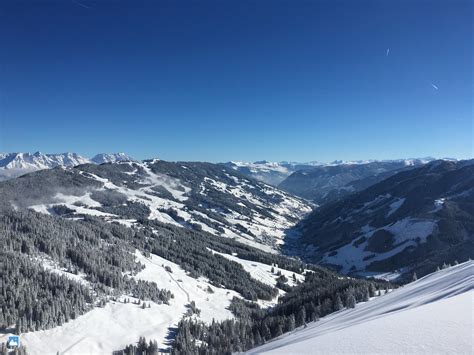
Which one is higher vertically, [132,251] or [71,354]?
[132,251]

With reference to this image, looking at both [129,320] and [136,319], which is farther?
[136,319]

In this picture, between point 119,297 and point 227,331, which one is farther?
point 119,297

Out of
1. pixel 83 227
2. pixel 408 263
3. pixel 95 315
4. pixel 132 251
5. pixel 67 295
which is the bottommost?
pixel 408 263

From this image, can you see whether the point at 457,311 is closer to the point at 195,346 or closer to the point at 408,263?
the point at 195,346

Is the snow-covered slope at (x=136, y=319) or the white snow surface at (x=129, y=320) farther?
the snow-covered slope at (x=136, y=319)

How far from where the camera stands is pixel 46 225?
147500mm

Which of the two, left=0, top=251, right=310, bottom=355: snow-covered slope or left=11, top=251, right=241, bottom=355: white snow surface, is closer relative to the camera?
left=11, top=251, right=241, bottom=355: white snow surface

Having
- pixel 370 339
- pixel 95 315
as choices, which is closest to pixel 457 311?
pixel 370 339

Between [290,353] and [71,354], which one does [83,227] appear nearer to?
[71,354]

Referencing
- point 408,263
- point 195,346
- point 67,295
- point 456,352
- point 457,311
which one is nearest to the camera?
point 456,352

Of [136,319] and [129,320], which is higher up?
[129,320]

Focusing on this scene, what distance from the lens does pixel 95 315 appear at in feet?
326

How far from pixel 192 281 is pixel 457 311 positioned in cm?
14004

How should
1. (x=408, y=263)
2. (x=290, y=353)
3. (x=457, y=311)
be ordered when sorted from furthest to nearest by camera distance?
(x=408, y=263), (x=290, y=353), (x=457, y=311)
